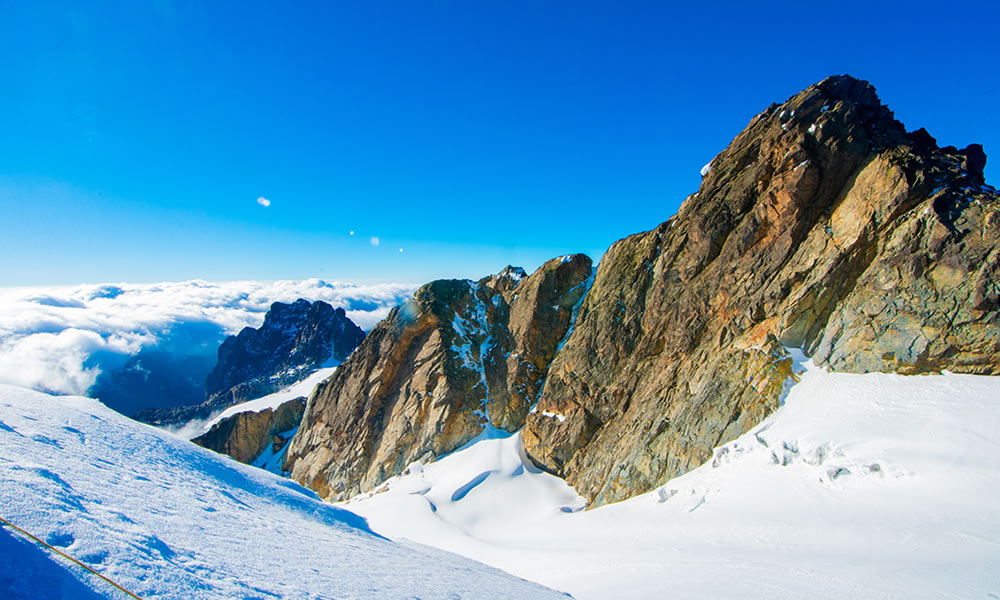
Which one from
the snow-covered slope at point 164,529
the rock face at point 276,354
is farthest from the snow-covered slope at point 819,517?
the rock face at point 276,354

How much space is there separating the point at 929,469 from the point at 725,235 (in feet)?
65.1

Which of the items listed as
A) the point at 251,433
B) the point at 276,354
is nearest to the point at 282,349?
the point at 276,354

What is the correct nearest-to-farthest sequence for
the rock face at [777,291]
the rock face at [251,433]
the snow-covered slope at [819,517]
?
the snow-covered slope at [819,517] < the rock face at [777,291] < the rock face at [251,433]

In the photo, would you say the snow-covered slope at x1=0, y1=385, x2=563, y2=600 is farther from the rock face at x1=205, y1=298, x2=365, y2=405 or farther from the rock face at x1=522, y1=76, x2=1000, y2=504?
the rock face at x1=205, y1=298, x2=365, y2=405

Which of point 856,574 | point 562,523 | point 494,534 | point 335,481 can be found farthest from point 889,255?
point 335,481

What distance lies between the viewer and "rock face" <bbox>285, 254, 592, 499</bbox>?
4331 centimetres

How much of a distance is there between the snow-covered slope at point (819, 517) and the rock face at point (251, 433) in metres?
46.2

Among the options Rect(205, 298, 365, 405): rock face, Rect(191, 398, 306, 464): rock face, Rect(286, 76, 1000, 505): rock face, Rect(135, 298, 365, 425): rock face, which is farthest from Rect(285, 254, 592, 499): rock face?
Rect(205, 298, 365, 405): rock face

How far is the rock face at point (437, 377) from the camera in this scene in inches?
1705

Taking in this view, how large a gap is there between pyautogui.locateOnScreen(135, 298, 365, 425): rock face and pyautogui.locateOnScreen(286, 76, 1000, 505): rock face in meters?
64.7

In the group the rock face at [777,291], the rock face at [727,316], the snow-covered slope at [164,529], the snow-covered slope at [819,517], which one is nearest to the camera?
the snow-covered slope at [164,529]

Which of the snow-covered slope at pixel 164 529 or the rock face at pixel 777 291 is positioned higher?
the rock face at pixel 777 291

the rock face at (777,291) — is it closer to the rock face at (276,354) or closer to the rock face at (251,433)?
the rock face at (251,433)

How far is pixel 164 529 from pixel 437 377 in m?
39.9
